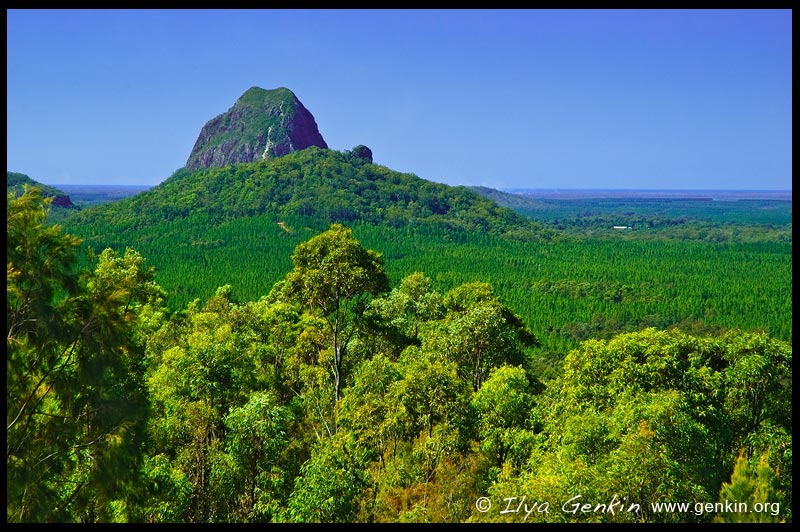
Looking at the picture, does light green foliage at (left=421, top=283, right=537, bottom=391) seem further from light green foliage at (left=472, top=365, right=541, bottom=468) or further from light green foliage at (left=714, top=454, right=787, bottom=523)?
light green foliage at (left=714, top=454, right=787, bottom=523)

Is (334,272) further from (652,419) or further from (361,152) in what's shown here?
(361,152)

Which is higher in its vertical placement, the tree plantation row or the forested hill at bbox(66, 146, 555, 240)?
the forested hill at bbox(66, 146, 555, 240)

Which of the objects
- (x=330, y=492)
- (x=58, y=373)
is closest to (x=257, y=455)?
(x=330, y=492)

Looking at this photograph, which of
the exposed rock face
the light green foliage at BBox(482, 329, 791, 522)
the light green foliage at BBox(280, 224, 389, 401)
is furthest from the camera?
the exposed rock face

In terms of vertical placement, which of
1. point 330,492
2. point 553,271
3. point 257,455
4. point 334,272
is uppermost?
point 334,272

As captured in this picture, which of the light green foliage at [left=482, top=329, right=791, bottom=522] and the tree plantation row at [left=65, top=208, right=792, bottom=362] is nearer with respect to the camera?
the light green foliage at [left=482, top=329, right=791, bottom=522]

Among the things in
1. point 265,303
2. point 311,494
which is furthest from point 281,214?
point 311,494

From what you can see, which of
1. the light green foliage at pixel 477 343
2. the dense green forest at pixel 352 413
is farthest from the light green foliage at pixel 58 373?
the light green foliage at pixel 477 343

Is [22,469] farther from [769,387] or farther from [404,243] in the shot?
[404,243]

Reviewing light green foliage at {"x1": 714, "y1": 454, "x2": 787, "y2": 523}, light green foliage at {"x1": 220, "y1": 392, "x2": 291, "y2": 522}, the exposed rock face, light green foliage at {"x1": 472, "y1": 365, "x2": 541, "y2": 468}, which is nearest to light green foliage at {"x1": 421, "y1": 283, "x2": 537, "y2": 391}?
light green foliage at {"x1": 472, "y1": 365, "x2": 541, "y2": 468}
